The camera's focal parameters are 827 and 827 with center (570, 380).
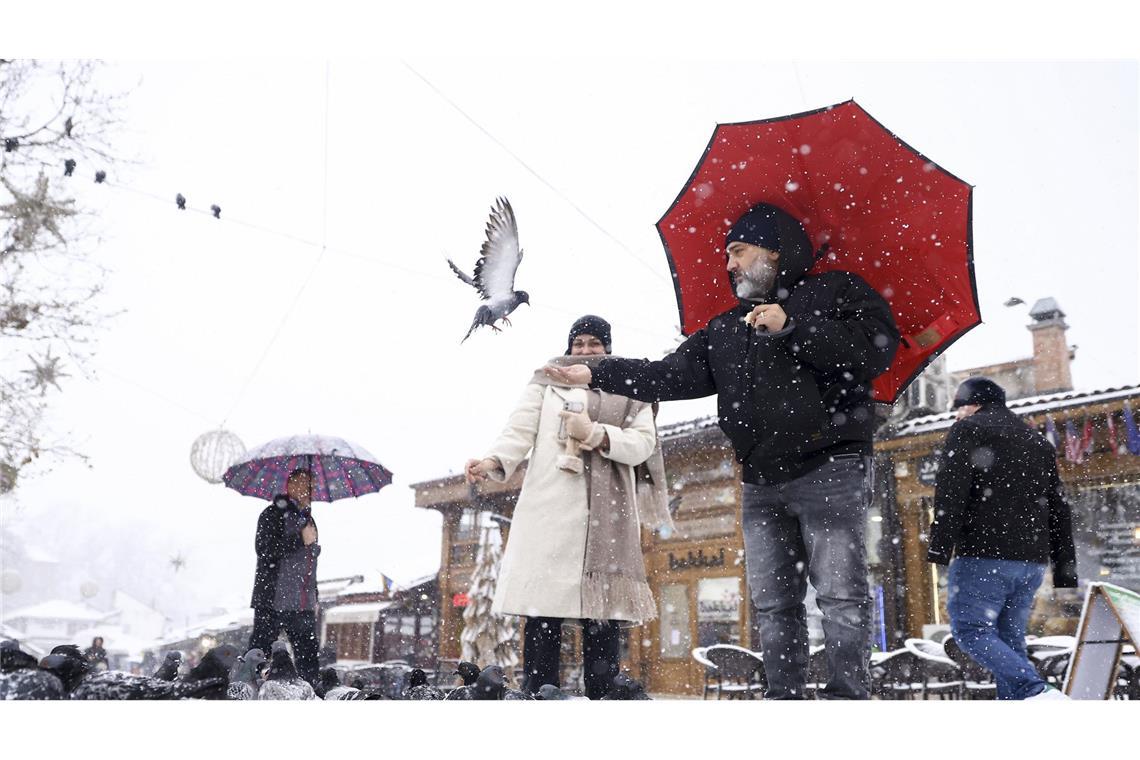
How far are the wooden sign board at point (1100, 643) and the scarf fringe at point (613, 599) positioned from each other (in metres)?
1.42

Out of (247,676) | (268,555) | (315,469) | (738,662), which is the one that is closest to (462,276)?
(315,469)

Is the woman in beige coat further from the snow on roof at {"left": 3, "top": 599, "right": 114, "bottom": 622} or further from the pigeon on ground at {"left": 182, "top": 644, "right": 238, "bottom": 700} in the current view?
the snow on roof at {"left": 3, "top": 599, "right": 114, "bottom": 622}

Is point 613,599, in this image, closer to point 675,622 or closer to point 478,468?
point 478,468

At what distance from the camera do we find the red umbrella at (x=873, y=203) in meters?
2.37

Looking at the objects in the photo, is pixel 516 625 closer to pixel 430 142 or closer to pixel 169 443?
pixel 430 142

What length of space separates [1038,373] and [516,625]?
8.06 meters

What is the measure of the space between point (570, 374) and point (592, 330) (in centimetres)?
54

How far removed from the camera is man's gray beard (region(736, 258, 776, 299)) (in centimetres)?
239

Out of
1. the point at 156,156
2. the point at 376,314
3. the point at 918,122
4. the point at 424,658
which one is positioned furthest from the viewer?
the point at 376,314

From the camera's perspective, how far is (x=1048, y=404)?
8266 millimetres

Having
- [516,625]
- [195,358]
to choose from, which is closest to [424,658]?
[516,625]

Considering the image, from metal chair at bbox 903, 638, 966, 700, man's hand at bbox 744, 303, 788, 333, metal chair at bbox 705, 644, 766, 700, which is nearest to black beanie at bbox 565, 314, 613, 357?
man's hand at bbox 744, 303, 788, 333

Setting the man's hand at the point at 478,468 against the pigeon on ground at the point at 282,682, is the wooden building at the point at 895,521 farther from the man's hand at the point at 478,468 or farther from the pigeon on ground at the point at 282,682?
the pigeon on ground at the point at 282,682

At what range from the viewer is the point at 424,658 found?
14.3 metres
